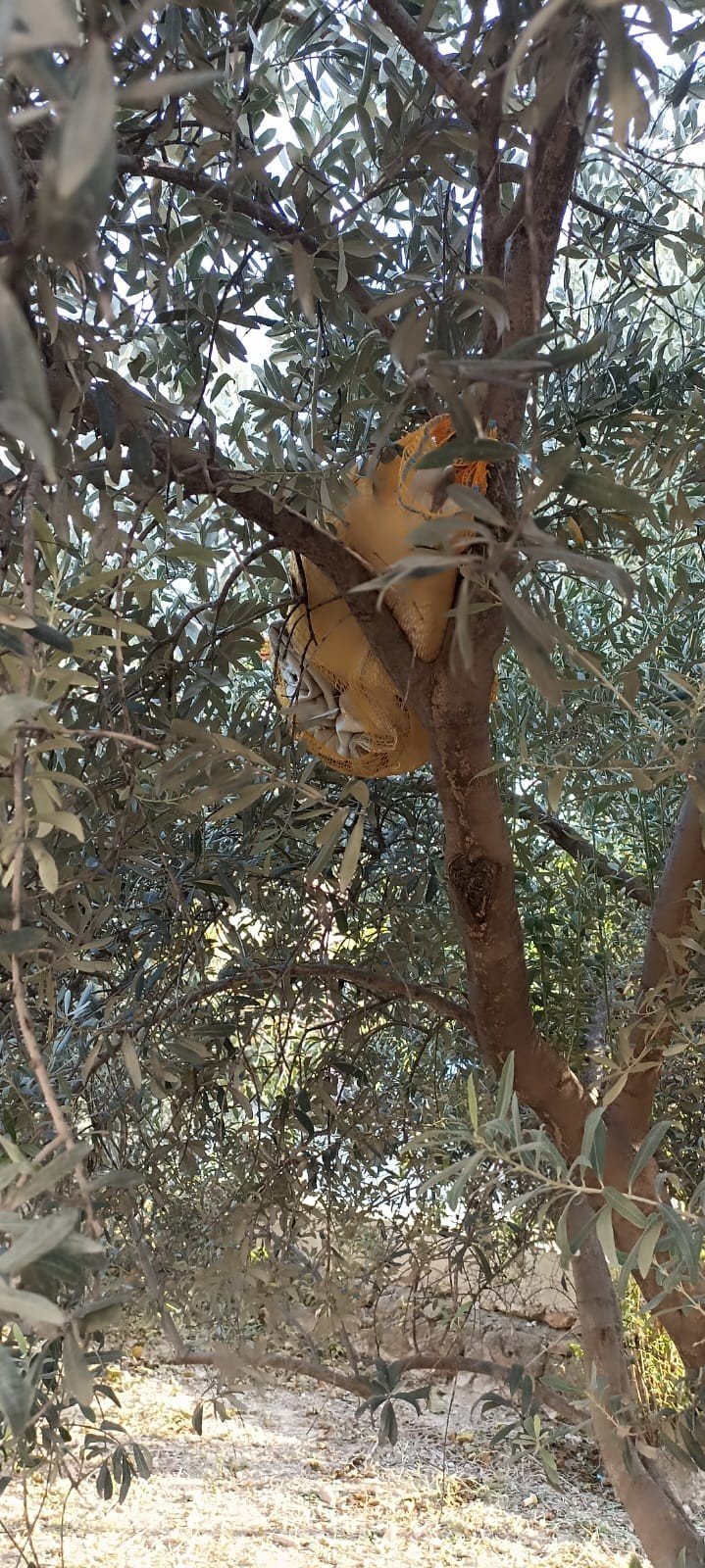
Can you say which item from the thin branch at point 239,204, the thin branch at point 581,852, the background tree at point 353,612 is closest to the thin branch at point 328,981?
the background tree at point 353,612

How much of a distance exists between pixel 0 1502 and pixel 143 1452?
1.90m

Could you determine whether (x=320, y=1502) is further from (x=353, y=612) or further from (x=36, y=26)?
(x=36, y=26)

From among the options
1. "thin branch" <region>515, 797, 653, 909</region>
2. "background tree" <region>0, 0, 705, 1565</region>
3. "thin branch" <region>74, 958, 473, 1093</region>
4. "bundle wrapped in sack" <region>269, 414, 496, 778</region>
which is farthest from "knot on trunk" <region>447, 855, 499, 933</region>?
"thin branch" <region>515, 797, 653, 909</region>

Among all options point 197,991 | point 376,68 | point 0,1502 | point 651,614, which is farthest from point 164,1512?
point 376,68

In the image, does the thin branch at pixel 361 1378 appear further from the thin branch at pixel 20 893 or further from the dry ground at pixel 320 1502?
the thin branch at pixel 20 893

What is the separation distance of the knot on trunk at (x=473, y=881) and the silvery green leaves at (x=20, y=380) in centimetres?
92

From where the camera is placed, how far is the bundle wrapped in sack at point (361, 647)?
948mm

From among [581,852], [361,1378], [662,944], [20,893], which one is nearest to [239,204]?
[20,893]

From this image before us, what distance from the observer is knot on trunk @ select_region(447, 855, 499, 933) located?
1.17 metres

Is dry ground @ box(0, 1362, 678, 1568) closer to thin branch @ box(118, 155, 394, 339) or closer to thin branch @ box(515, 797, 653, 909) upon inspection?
thin branch @ box(515, 797, 653, 909)

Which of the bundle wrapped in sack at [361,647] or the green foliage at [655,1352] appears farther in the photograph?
the green foliage at [655,1352]

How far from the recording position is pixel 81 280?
0.63m

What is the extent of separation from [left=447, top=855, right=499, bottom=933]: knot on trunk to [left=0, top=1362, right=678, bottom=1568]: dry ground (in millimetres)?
1863

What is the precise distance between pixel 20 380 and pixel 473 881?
93cm
